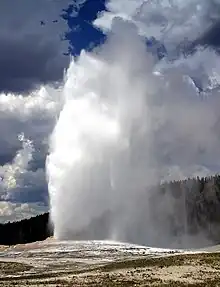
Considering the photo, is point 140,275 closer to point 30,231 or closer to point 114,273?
point 114,273

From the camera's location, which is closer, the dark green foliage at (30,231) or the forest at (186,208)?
the forest at (186,208)

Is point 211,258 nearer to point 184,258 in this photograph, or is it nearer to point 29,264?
point 184,258

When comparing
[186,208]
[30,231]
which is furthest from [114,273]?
[30,231]

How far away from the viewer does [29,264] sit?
67688 millimetres

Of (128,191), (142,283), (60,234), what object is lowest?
(142,283)

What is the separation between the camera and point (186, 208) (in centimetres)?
14775

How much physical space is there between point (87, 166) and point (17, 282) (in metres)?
77.0

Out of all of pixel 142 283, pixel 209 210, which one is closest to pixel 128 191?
pixel 209 210

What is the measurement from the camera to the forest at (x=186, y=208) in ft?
440

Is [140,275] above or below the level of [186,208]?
below

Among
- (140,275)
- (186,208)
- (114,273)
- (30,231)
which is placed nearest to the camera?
(140,275)

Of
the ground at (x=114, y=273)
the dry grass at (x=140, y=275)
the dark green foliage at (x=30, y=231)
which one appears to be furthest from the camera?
the dark green foliage at (x=30, y=231)

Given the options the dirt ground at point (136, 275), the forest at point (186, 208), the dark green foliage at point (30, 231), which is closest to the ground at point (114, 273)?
the dirt ground at point (136, 275)

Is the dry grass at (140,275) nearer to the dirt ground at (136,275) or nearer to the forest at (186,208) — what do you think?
the dirt ground at (136,275)
